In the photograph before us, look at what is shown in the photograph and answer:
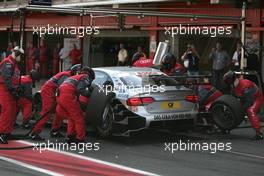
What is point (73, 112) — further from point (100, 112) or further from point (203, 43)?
point (203, 43)


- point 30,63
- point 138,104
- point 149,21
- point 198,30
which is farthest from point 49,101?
point 30,63

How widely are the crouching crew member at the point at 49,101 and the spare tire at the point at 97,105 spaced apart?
2.00ft

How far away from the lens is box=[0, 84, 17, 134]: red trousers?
10719mm

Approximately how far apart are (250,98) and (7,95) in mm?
4972

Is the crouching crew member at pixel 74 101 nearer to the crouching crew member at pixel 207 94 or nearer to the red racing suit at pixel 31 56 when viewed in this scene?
the crouching crew member at pixel 207 94

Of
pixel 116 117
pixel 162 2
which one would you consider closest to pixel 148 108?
pixel 116 117

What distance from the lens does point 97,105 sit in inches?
435

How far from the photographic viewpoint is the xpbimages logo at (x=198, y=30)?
20133 millimetres

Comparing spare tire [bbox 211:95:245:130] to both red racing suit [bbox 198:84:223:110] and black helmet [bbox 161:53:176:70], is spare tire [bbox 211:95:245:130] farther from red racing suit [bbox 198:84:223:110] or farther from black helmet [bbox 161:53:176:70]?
black helmet [bbox 161:53:176:70]

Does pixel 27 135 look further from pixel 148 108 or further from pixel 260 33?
pixel 260 33

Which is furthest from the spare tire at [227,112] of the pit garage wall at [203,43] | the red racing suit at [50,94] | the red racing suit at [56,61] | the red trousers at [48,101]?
the red racing suit at [56,61]

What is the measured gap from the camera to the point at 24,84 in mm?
12430

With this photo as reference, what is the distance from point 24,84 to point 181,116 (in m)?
3.66

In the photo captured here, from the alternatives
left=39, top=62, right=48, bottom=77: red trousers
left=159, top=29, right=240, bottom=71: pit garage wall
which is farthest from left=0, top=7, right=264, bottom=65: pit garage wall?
left=39, top=62, right=48, bottom=77: red trousers
